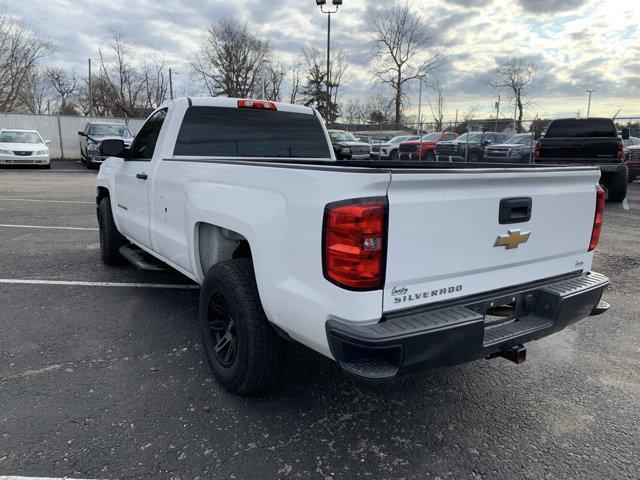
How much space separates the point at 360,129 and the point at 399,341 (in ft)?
137

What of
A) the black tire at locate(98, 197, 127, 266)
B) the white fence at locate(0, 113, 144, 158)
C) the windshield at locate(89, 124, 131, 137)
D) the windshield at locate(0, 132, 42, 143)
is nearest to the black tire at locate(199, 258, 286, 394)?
the black tire at locate(98, 197, 127, 266)

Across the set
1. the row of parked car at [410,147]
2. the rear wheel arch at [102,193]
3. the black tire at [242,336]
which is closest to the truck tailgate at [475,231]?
the black tire at [242,336]

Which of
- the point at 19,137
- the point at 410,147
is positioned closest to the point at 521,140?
the point at 410,147

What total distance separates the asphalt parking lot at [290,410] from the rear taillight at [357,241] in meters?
0.97

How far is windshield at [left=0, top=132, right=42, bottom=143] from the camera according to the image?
18392mm

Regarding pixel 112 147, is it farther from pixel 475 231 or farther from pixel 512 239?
pixel 512 239

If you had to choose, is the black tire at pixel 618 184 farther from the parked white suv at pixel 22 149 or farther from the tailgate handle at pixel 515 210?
the parked white suv at pixel 22 149

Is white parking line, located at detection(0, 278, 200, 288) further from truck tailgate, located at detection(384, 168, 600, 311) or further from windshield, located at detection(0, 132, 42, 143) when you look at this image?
windshield, located at detection(0, 132, 42, 143)

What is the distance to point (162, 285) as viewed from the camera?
200 inches

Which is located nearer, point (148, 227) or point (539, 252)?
point (539, 252)

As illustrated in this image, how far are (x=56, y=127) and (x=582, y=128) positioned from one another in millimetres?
24356

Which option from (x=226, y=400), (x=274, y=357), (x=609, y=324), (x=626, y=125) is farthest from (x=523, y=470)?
(x=626, y=125)

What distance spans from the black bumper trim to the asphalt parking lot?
1.82 feet

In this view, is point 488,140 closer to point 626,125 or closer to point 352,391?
point 626,125
